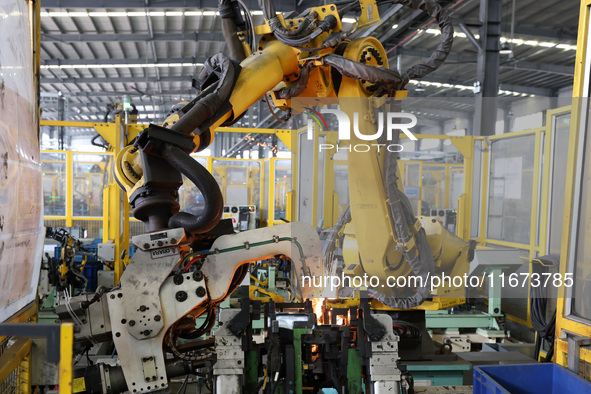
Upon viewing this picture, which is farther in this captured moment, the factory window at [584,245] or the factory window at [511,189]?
the factory window at [511,189]

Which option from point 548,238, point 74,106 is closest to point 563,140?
point 548,238

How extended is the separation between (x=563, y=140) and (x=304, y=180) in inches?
131

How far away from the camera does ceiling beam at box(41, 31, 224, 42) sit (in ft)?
38.5

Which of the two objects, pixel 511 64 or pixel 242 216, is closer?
pixel 242 216

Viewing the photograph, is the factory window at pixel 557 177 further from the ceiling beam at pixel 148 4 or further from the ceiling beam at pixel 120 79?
the ceiling beam at pixel 120 79

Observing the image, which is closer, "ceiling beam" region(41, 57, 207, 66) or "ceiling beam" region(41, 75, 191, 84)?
"ceiling beam" region(41, 57, 207, 66)

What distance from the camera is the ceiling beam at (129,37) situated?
11734 mm

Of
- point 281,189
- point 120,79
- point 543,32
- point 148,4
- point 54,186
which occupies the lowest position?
point 54,186

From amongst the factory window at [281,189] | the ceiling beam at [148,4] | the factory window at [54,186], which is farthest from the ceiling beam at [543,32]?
the factory window at [54,186]

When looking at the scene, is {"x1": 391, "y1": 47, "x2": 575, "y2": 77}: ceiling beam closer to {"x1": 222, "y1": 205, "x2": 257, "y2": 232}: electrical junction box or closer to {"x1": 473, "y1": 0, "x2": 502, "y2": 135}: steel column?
{"x1": 473, "y1": 0, "x2": 502, "y2": 135}: steel column

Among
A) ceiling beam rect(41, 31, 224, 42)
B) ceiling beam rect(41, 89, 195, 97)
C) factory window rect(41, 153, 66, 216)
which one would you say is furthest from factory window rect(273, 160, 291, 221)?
ceiling beam rect(41, 89, 195, 97)

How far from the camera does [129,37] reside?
1184 cm

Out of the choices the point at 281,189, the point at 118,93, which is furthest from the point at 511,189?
the point at 118,93

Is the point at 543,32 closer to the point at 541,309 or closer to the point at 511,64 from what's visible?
the point at 511,64
